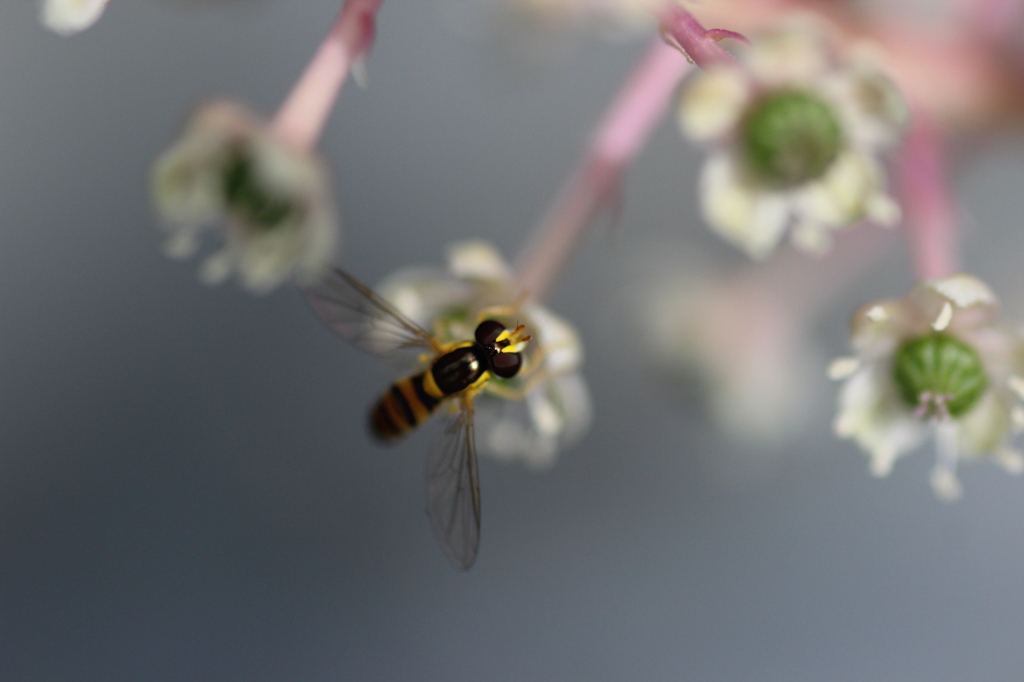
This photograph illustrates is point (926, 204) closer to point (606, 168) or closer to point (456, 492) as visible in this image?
point (606, 168)

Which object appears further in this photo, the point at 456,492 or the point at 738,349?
the point at 738,349

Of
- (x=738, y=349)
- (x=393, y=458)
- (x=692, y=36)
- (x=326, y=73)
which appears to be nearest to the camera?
(x=692, y=36)

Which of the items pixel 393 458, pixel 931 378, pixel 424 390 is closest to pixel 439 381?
pixel 424 390

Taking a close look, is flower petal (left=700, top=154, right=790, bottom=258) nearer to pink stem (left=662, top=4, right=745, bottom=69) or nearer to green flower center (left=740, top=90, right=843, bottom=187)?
green flower center (left=740, top=90, right=843, bottom=187)

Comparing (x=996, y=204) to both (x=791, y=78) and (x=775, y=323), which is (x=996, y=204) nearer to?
(x=775, y=323)

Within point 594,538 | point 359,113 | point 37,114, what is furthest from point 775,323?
point 37,114

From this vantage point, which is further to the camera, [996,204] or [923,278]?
[996,204]

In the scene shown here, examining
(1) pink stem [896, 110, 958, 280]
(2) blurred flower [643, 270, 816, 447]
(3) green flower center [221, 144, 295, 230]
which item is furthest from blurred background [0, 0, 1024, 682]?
(3) green flower center [221, 144, 295, 230]
